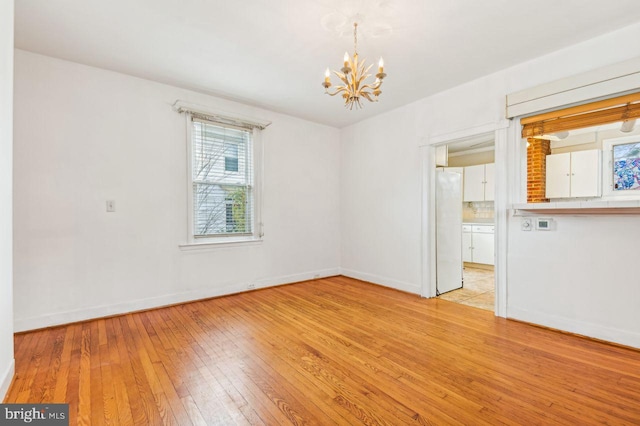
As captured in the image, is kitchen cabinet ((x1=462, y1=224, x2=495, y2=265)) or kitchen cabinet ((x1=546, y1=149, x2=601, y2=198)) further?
kitchen cabinet ((x1=462, y1=224, x2=495, y2=265))

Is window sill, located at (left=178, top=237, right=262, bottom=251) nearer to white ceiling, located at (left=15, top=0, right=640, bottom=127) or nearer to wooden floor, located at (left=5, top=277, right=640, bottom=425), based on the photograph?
wooden floor, located at (left=5, top=277, right=640, bottom=425)

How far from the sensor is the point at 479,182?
20.7 feet

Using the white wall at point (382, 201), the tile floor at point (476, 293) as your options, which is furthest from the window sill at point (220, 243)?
the tile floor at point (476, 293)

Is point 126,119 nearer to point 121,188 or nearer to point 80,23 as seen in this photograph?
point 121,188

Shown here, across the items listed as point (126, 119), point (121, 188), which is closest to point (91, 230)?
point (121, 188)

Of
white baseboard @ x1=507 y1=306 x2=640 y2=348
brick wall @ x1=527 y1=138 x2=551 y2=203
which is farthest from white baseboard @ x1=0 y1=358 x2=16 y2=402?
brick wall @ x1=527 y1=138 x2=551 y2=203

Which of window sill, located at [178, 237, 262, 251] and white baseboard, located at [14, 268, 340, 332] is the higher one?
window sill, located at [178, 237, 262, 251]

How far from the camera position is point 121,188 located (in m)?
3.40

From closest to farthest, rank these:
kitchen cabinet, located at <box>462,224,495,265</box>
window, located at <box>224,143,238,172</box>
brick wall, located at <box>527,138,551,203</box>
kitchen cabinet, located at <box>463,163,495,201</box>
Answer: brick wall, located at <box>527,138,551,203</box> < window, located at <box>224,143,238,172</box> < kitchen cabinet, located at <box>462,224,495,265</box> < kitchen cabinet, located at <box>463,163,495,201</box>

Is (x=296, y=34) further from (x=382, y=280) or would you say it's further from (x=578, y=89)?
(x=382, y=280)

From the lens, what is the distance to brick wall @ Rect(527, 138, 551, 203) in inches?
128

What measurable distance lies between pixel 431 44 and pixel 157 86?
315cm

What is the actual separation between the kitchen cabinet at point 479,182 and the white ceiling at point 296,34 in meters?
3.27

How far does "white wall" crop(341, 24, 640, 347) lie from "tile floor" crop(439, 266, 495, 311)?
509mm
